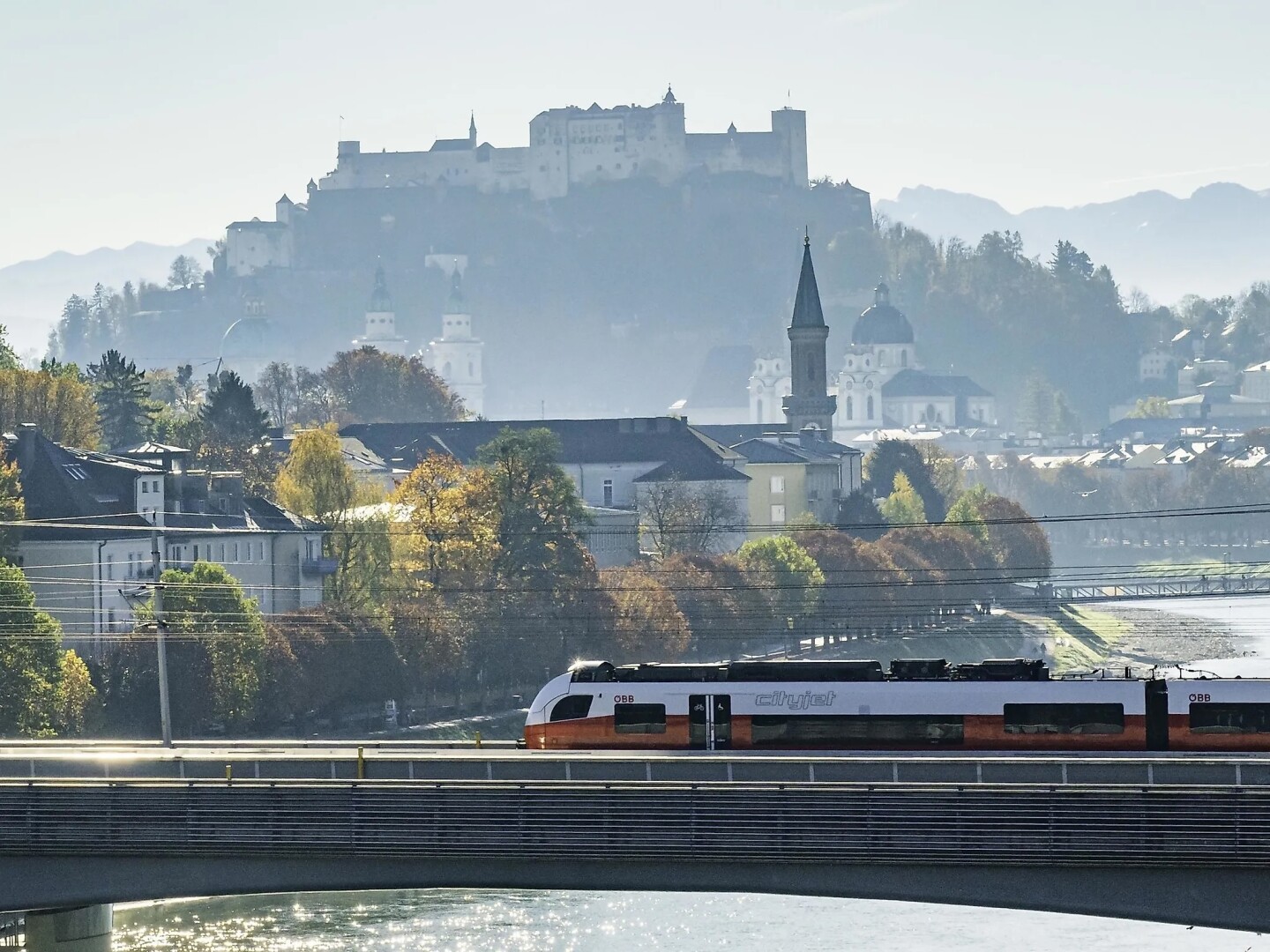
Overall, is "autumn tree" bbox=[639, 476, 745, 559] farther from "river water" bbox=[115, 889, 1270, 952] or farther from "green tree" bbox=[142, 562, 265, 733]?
"river water" bbox=[115, 889, 1270, 952]

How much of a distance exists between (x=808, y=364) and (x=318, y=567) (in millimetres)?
92512

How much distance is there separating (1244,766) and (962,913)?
77.2 ft

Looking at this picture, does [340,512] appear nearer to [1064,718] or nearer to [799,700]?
[799,700]

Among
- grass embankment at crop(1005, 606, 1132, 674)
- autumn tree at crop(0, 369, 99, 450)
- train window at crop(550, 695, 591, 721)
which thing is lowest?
grass embankment at crop(1005, 606, 1132, 674)

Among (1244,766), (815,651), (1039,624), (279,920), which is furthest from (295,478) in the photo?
(1244,766)

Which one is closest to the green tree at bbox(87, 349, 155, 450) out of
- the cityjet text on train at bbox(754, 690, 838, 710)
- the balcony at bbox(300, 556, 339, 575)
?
the balcony at bbox(300, 556, 339, 575)

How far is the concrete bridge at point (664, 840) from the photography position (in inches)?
1294

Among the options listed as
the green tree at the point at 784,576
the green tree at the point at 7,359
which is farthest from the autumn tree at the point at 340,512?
the green tree at the point at 7,359

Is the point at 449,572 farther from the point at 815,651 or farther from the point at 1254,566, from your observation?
the point at 1254,566

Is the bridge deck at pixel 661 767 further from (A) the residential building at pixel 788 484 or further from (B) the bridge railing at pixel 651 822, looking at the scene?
(A) the residential building at pixel 788 484

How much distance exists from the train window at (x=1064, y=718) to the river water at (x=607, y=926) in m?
11.6

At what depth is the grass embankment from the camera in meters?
126

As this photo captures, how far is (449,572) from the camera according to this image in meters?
98.5

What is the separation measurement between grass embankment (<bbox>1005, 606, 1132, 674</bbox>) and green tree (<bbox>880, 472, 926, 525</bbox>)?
15386 mm
